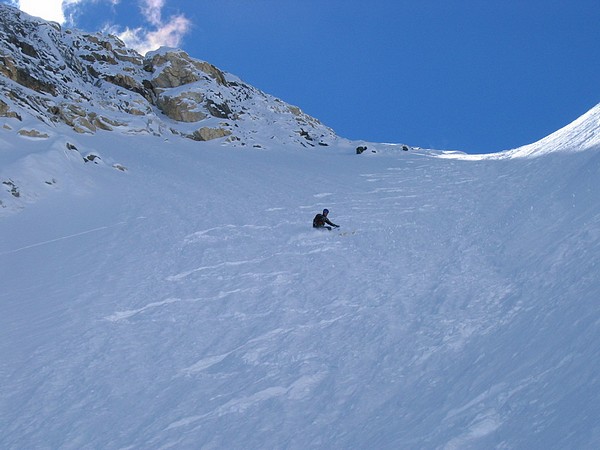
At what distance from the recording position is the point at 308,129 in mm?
56000

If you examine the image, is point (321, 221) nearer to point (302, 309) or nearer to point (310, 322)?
point (302, 309)

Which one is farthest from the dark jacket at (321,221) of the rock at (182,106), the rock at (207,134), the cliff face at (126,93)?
the rock at (182,106)

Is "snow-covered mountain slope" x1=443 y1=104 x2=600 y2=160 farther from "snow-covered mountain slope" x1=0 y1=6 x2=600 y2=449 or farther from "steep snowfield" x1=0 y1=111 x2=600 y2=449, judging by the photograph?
"steep snowfield" x1=0 y1=111 x2=600 y2=449

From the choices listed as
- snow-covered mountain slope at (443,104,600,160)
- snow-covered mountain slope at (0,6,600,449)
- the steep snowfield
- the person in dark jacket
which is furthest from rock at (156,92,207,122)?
the person in dark jacket

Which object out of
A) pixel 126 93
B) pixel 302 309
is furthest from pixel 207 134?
pixel 302 309

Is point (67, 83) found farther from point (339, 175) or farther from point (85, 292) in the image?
point (85, 292)

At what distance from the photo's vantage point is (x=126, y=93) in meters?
49.1

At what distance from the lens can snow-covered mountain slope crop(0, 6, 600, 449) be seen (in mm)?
6652

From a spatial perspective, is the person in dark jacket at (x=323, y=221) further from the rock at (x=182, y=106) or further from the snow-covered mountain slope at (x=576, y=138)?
the rock at (x=182, y=106)

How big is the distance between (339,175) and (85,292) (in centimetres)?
1977

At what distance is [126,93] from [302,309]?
143ft

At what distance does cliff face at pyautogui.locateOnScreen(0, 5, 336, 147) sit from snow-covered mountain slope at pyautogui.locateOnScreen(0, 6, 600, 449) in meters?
14.8

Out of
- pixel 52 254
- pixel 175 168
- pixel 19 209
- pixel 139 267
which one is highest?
pixel 175 168

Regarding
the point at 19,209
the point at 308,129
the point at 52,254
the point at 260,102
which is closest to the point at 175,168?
the point at 19,209
